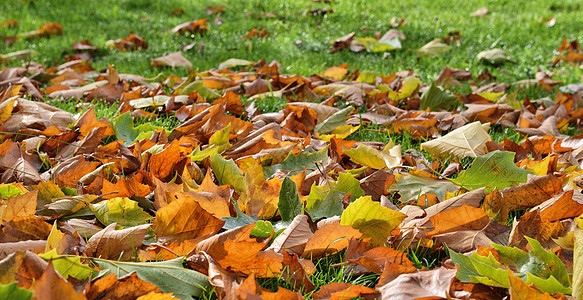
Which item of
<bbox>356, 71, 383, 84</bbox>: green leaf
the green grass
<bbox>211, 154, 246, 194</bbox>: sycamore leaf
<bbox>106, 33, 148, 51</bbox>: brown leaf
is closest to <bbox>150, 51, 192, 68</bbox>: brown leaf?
the green grass

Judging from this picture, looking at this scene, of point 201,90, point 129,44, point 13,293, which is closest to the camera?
point 13,293

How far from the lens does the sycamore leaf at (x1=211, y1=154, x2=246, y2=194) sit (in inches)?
59.9

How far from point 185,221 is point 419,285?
587 millimetres

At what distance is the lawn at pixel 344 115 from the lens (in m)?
1.25

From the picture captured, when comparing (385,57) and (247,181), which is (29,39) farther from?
(247,181)

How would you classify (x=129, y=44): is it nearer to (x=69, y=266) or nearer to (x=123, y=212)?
(x=123, y=212)

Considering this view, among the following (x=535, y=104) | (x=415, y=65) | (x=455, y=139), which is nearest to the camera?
(x=455, y=139)

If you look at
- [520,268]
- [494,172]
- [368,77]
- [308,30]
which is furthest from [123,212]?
[308,30]

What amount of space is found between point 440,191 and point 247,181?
0.62 m

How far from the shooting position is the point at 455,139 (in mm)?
1941

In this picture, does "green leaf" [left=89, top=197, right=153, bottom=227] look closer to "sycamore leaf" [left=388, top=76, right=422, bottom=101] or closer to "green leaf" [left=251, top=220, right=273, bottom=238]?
"green leaf" [left=251, top=220, right=273, bottom=238]

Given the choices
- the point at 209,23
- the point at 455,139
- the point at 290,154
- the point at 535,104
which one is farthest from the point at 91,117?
the point at 209,23

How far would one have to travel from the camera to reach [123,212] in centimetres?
132

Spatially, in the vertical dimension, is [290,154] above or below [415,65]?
above
